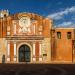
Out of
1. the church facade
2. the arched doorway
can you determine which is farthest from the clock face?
the arched doorway

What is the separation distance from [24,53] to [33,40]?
2291 mm

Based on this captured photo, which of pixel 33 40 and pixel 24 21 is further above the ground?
pixel 24 21

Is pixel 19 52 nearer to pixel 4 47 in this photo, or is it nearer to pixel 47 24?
pixel 4 47

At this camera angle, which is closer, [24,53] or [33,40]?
[33,40]

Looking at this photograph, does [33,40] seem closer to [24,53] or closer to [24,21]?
[24,53]

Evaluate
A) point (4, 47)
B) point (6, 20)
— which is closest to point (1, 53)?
point (4, 47)

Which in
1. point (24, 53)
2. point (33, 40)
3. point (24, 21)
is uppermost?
point (24, 21)

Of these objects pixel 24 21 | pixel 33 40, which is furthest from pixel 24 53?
pixel 24 21

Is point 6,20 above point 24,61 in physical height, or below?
above

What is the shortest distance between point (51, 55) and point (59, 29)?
3954 millimetres

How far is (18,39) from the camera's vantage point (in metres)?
46.5

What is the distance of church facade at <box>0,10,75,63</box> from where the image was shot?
45906 millimetres

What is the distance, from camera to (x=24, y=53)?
1831 inches

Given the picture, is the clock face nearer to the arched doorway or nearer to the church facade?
the church facade
